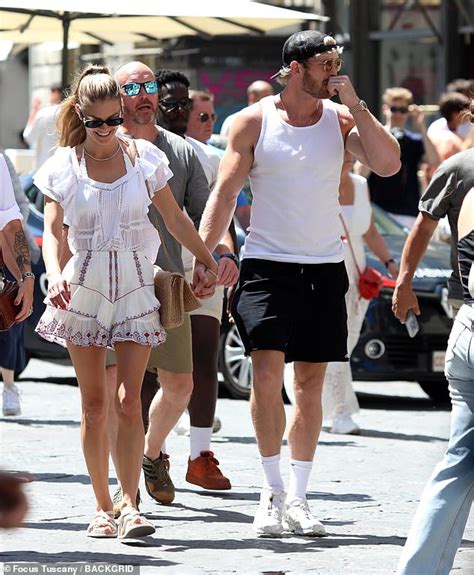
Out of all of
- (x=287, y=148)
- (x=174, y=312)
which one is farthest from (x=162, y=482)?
(x=287, y=148)

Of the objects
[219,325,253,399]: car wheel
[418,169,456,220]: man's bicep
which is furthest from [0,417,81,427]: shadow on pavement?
[418,169,456,220]: man's bicep

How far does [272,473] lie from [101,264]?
45.3 inches

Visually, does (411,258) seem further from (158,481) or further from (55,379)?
(55,379)

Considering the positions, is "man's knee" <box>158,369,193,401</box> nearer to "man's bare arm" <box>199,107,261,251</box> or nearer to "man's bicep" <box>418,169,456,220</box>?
"man's bare arm" <box>199,107,261,251</box>

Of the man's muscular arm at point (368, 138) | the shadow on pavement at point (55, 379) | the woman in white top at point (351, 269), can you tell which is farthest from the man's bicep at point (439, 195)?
the shadow on pavement at point (55, 379)

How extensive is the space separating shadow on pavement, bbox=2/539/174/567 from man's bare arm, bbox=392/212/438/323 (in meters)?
1.47

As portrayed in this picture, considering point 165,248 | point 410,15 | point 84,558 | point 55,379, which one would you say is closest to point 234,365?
point 55,379

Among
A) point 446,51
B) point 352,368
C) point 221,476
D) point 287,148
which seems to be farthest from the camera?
point 446,51

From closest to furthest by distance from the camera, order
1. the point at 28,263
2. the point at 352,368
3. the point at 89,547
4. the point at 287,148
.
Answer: the point at 89,547 < the point at 287,148 < the point at 28,263 < the point at 352,368

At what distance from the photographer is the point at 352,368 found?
37.1 ft

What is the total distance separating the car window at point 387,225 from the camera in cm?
1231

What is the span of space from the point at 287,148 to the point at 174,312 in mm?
834

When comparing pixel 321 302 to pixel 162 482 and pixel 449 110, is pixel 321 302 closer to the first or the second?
pixel 162 482

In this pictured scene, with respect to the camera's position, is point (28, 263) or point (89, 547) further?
point (28, 263)
